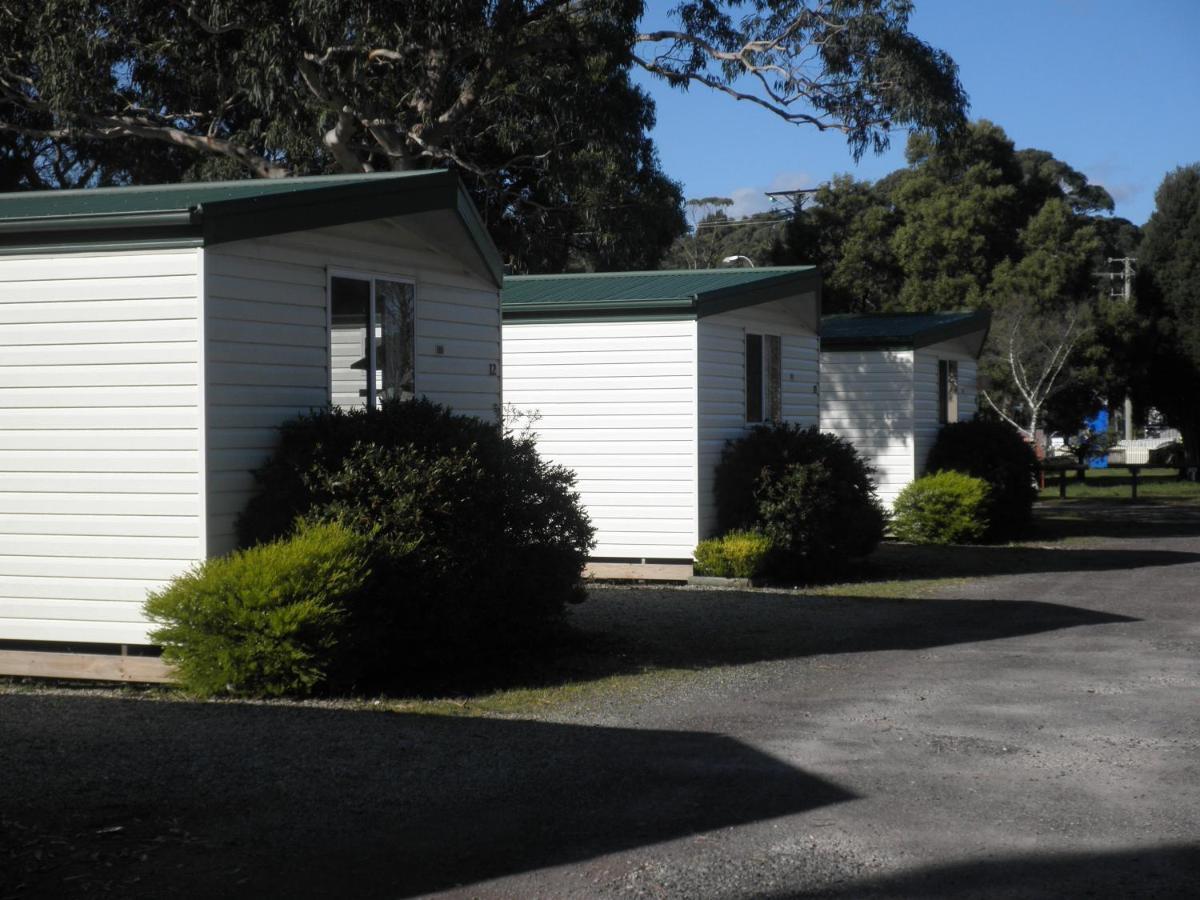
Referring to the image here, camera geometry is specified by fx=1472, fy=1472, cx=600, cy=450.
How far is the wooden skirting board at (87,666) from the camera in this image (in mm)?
9266

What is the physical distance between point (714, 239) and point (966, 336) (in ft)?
151

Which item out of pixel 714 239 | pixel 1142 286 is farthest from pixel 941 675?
pixel 714 239

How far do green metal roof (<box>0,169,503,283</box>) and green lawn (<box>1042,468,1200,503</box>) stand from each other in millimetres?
25643

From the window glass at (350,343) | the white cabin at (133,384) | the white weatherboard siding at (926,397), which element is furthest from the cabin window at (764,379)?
the white cabin at (133,384)

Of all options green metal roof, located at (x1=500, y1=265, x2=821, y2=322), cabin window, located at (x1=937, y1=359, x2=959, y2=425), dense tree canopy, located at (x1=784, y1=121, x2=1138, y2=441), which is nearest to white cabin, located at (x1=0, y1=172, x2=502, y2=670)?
green metal roof, located at (x1=500, y1=265, x2=821, y2=322)

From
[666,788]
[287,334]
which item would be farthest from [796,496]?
[666,788]

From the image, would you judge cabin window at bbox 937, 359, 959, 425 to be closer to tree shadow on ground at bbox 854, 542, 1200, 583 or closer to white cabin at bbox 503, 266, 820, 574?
tree shadow on ground at bbox 854, 542, 1200, 583

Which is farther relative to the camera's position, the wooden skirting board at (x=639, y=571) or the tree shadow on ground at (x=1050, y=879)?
the wooden skirting board at (x=639, y=571)

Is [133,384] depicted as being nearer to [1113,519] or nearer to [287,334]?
[287,334]

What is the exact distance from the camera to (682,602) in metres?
14.5

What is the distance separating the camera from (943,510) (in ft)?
71.1

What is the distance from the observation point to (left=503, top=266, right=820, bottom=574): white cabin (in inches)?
645

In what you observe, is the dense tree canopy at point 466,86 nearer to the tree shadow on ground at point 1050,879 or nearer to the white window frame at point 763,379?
the white window frame at point 763,379

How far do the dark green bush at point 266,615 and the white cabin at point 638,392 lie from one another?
782cm
